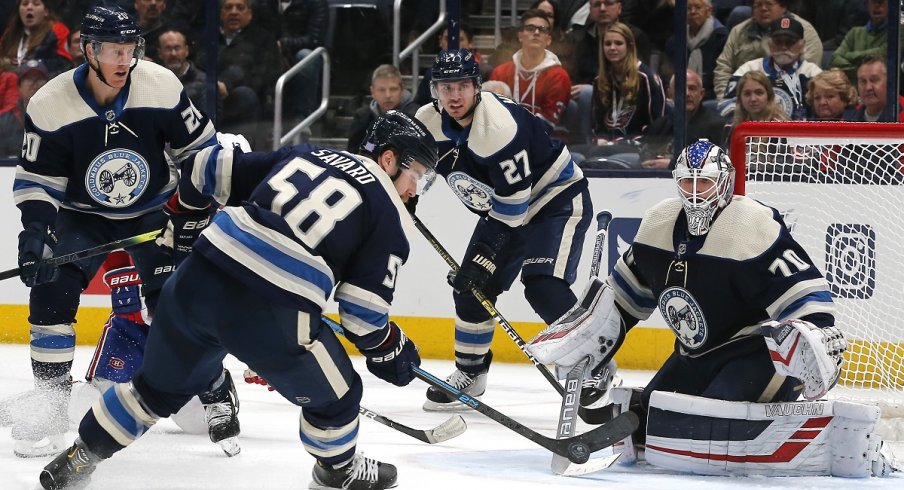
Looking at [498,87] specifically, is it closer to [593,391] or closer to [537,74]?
[537,74]

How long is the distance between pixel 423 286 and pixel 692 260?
7.38 feet

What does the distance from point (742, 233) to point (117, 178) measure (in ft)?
5.86

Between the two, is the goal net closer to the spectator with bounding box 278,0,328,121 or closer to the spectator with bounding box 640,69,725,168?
the spectator with bounding box 640,69,725,168

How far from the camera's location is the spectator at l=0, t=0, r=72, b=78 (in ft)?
19.8

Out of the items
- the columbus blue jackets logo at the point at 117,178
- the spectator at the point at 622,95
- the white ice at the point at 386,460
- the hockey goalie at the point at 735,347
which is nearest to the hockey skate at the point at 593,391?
the white ice at the point at 386,460

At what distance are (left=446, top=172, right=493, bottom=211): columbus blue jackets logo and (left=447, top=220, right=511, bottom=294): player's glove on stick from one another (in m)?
0.16

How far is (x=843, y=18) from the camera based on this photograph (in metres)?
5.35

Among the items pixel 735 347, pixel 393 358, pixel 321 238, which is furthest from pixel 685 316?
pixel 321 238

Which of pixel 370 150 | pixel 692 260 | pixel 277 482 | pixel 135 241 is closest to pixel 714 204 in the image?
pixel 692 260

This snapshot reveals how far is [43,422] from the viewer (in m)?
3.67

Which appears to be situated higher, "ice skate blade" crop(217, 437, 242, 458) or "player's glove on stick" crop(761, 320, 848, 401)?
"player's glove on stick" crop(761, 320, 848, 401)

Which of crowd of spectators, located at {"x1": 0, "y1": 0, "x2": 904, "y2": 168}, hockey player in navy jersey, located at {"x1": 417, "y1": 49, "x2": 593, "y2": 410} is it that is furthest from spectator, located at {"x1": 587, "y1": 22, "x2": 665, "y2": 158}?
hockey player in navy jersey, located at {"x1": 417, "y1": 49, "x2": 593, "y2": 410}

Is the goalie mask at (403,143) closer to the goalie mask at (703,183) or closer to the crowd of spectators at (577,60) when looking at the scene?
the goalie mask at (703,183)

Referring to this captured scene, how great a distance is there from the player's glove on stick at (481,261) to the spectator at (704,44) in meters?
1.57
